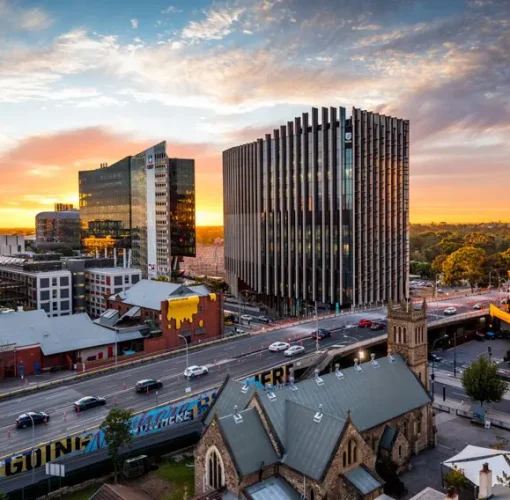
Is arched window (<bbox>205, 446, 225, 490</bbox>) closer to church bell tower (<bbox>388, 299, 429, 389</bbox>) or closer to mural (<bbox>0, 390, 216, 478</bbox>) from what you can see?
mural (<bbox>0, 390, 216, 478</bbox>)

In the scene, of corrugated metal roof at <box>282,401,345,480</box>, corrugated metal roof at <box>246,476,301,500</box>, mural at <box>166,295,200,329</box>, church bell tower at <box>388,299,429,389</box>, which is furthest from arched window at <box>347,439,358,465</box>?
mural at <box>166,295,200,329</box>

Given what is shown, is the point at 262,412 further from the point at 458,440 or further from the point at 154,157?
the point at 154,157

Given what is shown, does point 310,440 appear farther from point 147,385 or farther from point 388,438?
point 147,385

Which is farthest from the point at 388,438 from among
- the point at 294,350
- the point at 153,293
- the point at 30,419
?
the point at 153,293

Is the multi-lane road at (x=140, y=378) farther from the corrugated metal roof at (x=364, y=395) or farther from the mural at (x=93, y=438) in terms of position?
the corrugated metal roof at (x=364, y=395)

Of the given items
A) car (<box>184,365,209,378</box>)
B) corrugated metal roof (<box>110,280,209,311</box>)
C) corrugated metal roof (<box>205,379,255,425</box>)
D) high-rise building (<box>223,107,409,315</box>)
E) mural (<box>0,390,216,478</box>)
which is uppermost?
high-rise building (<box>223,107,409,315</box>)
